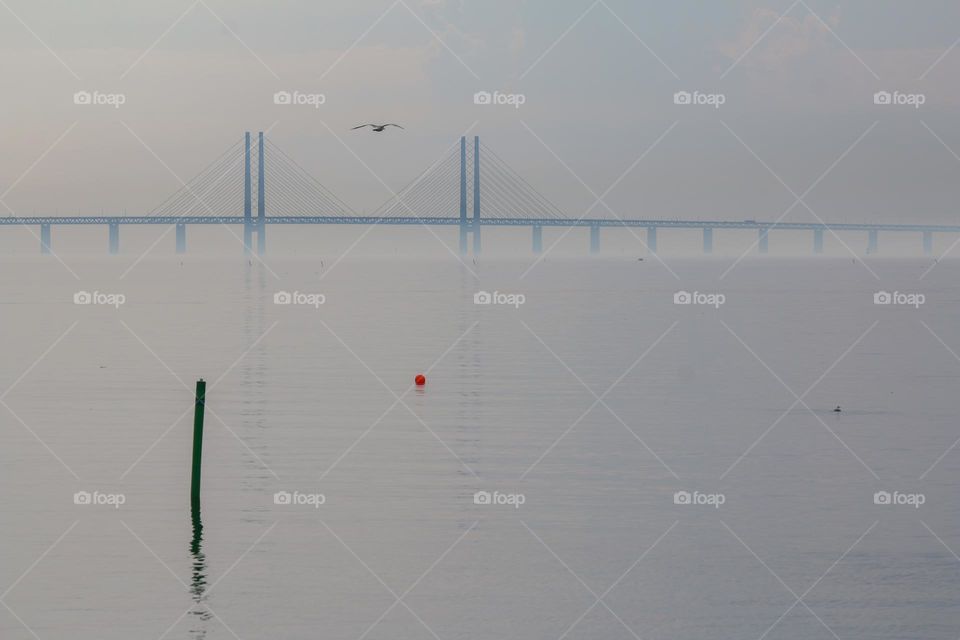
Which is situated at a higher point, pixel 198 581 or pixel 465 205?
pixel 465 205

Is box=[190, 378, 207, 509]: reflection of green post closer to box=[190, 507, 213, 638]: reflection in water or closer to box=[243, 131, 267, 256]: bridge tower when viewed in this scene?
box=[190, 507, 213, 638]: reflection in water

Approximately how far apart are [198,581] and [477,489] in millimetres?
6236

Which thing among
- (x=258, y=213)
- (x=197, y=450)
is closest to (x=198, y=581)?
(x=197, y=450)

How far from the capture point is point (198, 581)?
56.6 feet

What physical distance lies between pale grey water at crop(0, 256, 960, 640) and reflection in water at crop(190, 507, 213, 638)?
42 mm

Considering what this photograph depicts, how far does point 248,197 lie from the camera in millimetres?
169125

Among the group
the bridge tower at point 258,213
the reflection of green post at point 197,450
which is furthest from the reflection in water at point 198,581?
the bridge tower at point 258,213

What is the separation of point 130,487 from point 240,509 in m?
2.45

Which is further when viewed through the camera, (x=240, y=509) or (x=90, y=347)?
(x=90, y=347)

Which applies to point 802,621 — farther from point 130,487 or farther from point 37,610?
point 130,487

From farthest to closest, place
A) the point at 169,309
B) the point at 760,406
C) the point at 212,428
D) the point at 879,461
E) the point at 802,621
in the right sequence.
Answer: the point at 169,309
the point at 760,406
the point at 212,428
the point at 879,461
the point at 802,621

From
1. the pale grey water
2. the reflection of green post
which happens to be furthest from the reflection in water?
the reflection of green post

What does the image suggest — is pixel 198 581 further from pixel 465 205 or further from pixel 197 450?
pixel 465 205

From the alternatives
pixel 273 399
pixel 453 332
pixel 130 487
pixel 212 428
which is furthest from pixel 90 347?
pixel 130 487
